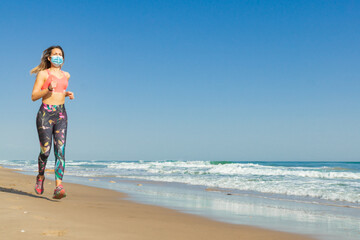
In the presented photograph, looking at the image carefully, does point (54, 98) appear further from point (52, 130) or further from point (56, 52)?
point (56, 52)

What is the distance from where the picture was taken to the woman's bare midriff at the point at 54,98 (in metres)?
5.19

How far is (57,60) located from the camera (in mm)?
5316

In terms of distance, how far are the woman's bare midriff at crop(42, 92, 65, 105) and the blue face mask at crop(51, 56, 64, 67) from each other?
1.58 ft

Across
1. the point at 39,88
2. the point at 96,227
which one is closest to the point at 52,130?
the point at 39,88

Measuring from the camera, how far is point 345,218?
6.03 m

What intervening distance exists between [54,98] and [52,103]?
0.08 metres

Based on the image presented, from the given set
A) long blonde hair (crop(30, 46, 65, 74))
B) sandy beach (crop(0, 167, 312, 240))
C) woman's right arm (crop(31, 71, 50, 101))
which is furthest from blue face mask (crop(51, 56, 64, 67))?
sandy beach (crop(0, 167, 312, 240))

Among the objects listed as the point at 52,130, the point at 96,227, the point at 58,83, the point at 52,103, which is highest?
the point at 58,83

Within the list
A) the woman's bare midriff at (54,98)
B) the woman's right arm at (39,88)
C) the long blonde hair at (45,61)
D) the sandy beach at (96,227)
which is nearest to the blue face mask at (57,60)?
the long blonde hair at (45,61)

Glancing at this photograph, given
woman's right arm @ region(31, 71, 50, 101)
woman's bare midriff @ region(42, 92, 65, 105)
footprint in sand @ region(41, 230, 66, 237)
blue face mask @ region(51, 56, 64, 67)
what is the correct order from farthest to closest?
blue face mask @ region(51, 56, 64, 67)
woman's bare midriff @ region(42, 92, 65, 105)
woman's right arm @ region(31, 71, 50, 101)
footprint in sand @ region(41, 230, 66, 237)

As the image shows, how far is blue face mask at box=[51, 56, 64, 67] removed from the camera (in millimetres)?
5297

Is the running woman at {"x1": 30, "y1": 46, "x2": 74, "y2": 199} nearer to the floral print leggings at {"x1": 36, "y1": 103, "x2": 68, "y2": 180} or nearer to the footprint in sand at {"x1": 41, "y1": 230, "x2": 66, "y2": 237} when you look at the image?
the floral print leggings at {"x1": 36, "y1": 103, "x2": 68, "y2": 180}

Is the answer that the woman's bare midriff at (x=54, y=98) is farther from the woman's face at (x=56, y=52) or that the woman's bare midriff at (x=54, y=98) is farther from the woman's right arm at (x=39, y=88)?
the woman's face at (x=56, y=52)

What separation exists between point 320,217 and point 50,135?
4.81 meters
